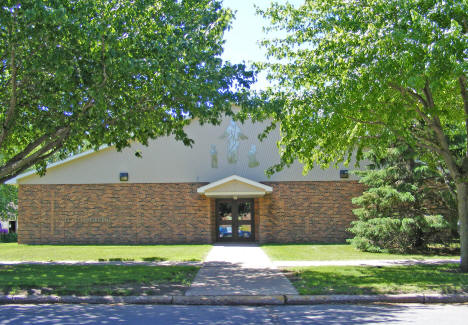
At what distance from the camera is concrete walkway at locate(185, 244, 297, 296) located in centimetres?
928

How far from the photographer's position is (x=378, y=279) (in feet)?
33.9

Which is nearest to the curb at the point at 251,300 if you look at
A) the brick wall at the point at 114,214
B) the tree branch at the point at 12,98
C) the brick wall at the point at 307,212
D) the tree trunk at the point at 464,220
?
the tree trunk at the point at 464,220

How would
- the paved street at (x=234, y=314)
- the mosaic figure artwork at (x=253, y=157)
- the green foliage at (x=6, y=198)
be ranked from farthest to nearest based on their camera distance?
the green foliage at (x=6, y=198) → the mosaic figure artwork at (x=253, y=157) → the paved street at (x=234, y=314)

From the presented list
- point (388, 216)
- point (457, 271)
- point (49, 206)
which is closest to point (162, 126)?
point (457, 271)

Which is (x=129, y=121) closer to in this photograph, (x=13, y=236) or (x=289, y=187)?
(x=289, y=187)

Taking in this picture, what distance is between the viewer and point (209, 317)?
7.43 metres

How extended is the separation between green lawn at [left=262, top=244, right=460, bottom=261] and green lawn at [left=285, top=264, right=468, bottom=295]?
2578 mm

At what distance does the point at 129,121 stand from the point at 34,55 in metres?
2.70

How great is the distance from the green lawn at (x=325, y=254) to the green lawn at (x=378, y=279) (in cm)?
258

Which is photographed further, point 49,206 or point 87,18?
point 49,206

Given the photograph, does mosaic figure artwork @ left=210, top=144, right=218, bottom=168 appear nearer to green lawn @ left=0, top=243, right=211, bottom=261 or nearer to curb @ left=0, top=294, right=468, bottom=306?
green lawn @ left=0, top=243, right=211, bottom=261

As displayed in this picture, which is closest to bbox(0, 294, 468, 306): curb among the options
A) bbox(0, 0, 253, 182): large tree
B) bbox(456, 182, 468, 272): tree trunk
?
bbox(456, 182, 468, 272): tree trunk

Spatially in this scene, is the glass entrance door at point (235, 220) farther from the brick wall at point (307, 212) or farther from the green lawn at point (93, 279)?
the green lawn at point (93, 279)

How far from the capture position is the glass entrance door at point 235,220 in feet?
74.3
